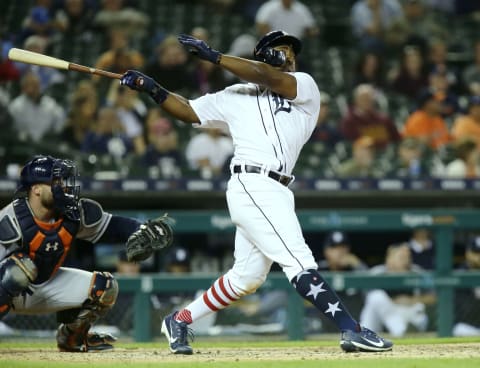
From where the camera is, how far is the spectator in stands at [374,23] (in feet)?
39.0

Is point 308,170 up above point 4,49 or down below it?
below

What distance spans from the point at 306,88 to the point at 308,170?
3885 mm

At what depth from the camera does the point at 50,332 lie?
323 inches

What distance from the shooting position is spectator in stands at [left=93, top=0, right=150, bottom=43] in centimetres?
1118

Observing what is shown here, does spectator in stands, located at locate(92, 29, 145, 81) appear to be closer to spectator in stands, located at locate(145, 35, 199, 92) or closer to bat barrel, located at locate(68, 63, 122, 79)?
spectator in stands, located at locate(145, 35, 199, 92)

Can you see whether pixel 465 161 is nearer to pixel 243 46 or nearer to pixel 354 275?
pixel 354 275

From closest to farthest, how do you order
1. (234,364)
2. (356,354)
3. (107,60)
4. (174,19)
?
(234,364), (356,354), (107,60), (174,19)

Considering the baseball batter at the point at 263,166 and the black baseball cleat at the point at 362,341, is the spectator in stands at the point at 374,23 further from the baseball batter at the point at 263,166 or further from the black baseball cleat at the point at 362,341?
the black baseball cleat at the point at 362,341

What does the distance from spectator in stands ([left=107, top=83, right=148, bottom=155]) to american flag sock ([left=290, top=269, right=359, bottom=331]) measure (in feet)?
14.2

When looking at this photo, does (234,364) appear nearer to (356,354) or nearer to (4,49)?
(356,354)

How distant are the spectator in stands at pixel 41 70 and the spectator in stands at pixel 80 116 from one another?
0.50m

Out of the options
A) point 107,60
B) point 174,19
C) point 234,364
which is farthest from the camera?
point 174,19

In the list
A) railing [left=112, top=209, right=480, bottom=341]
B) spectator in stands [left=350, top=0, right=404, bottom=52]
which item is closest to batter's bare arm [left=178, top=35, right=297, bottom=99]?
railing [left=112, top=209, right=480, bottom=341]

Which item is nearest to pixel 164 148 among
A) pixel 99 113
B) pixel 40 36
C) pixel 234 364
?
pixel 99 113
